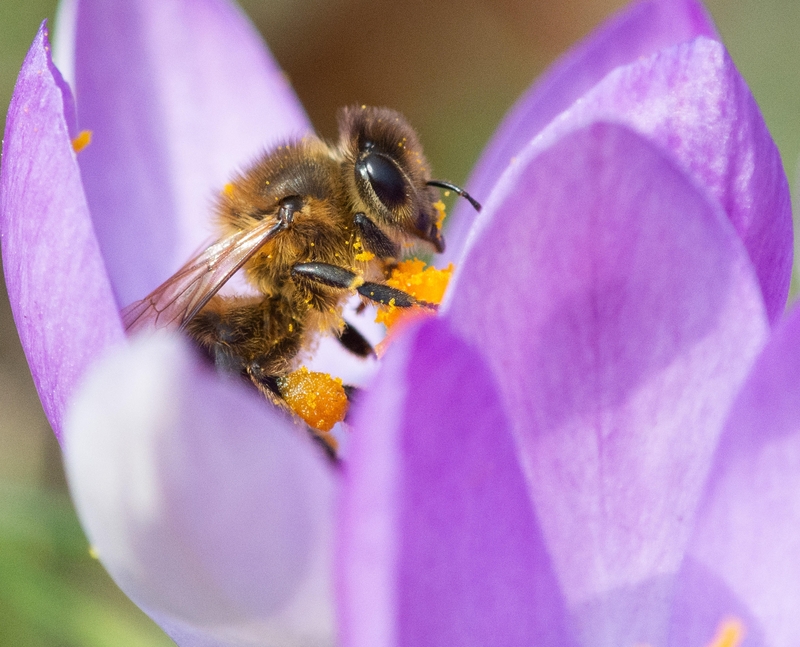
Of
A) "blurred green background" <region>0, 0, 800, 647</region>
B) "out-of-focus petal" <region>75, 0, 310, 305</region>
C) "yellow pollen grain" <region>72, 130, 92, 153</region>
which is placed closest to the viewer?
"yellow pollen grain" <region>72, 130, 92, 153</region>

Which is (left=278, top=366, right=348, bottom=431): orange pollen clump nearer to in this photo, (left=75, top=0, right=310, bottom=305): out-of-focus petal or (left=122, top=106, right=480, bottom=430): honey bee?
(left=122, top=106, right=480, bottom=430): honey bee

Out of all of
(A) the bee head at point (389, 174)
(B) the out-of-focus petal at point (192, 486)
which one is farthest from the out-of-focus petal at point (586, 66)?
(B) the out-of-focus petal at point (192, 486)

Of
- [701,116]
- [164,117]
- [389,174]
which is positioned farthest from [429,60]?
[701,116]

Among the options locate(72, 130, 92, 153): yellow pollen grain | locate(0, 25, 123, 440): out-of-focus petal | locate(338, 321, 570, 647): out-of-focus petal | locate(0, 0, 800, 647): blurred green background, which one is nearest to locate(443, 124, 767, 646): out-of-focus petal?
locate(338, 321, 570, 647): out-of-focus petal

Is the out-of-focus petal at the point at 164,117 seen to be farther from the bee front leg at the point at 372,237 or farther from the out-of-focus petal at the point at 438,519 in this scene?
the out-of-focus petal at the point at 438,519

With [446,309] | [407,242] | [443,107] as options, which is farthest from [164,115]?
[443,107]

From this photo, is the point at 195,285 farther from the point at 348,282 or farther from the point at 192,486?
the point at 192,486

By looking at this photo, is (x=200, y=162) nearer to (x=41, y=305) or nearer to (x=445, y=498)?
(x=41, y=305)
